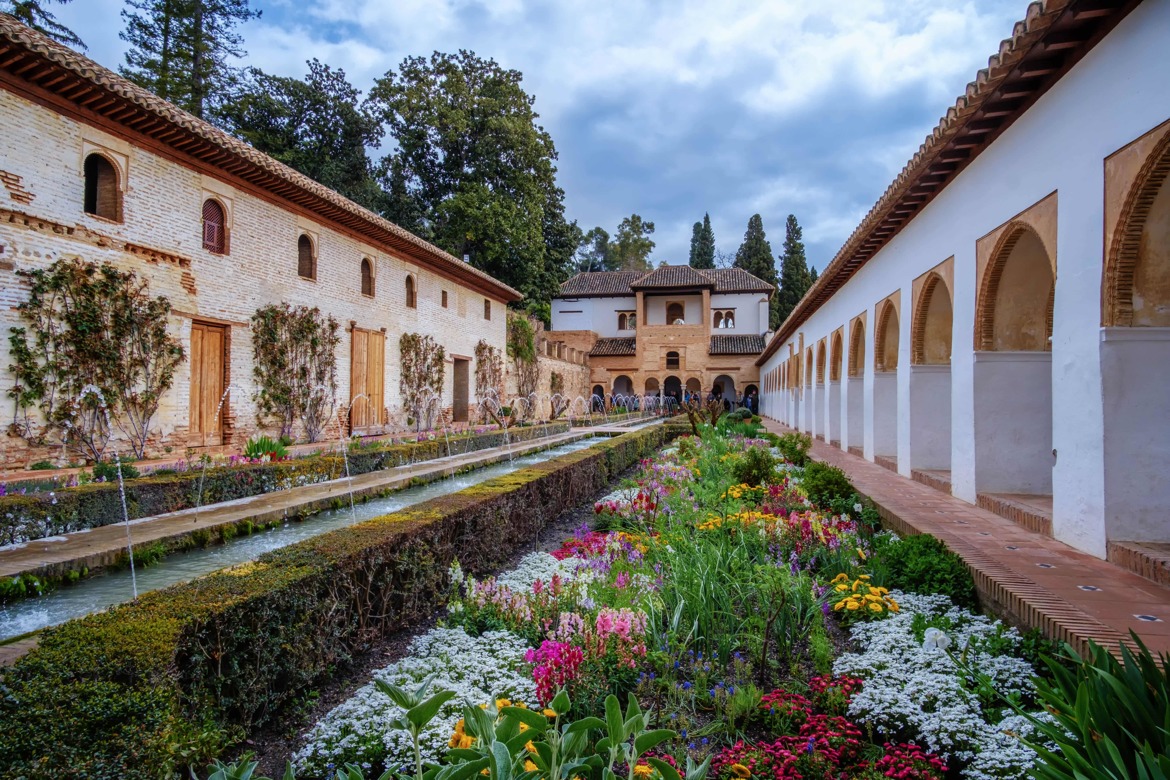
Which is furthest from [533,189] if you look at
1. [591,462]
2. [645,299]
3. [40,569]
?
[40,569]

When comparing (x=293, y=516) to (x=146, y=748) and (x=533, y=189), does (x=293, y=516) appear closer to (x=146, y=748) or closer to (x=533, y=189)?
(x=146, y=748)

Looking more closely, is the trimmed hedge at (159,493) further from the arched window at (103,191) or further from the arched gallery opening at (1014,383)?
the arched gallery opening at (1014,383)

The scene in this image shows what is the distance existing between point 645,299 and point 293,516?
36039mm

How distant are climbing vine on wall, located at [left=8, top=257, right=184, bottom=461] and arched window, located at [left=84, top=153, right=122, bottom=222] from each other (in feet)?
2.85

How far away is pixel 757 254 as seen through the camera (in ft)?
169

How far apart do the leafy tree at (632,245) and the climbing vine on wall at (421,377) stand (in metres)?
49.5

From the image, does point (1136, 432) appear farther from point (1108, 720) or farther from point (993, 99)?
point (1108, 720)

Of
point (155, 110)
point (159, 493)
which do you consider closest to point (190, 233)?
point (155, 110)

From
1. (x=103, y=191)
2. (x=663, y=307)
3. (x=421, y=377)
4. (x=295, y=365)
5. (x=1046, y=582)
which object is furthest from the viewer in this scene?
(x=663, y=307)

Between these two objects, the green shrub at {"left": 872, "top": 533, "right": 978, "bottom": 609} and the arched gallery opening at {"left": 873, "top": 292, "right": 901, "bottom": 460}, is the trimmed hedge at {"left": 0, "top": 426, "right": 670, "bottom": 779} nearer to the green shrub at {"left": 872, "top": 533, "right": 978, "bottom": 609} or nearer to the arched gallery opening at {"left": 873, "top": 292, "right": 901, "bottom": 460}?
the green shrub at {"left": 872, "top": 533, "right": 978, "bottom": 609}

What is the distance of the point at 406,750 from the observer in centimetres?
248

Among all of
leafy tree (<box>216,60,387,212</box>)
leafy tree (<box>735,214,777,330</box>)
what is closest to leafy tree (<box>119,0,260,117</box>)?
leafy tree (<box>216,60,387,212</box>)

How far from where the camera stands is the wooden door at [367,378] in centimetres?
1565

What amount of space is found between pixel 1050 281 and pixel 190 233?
1250cm
